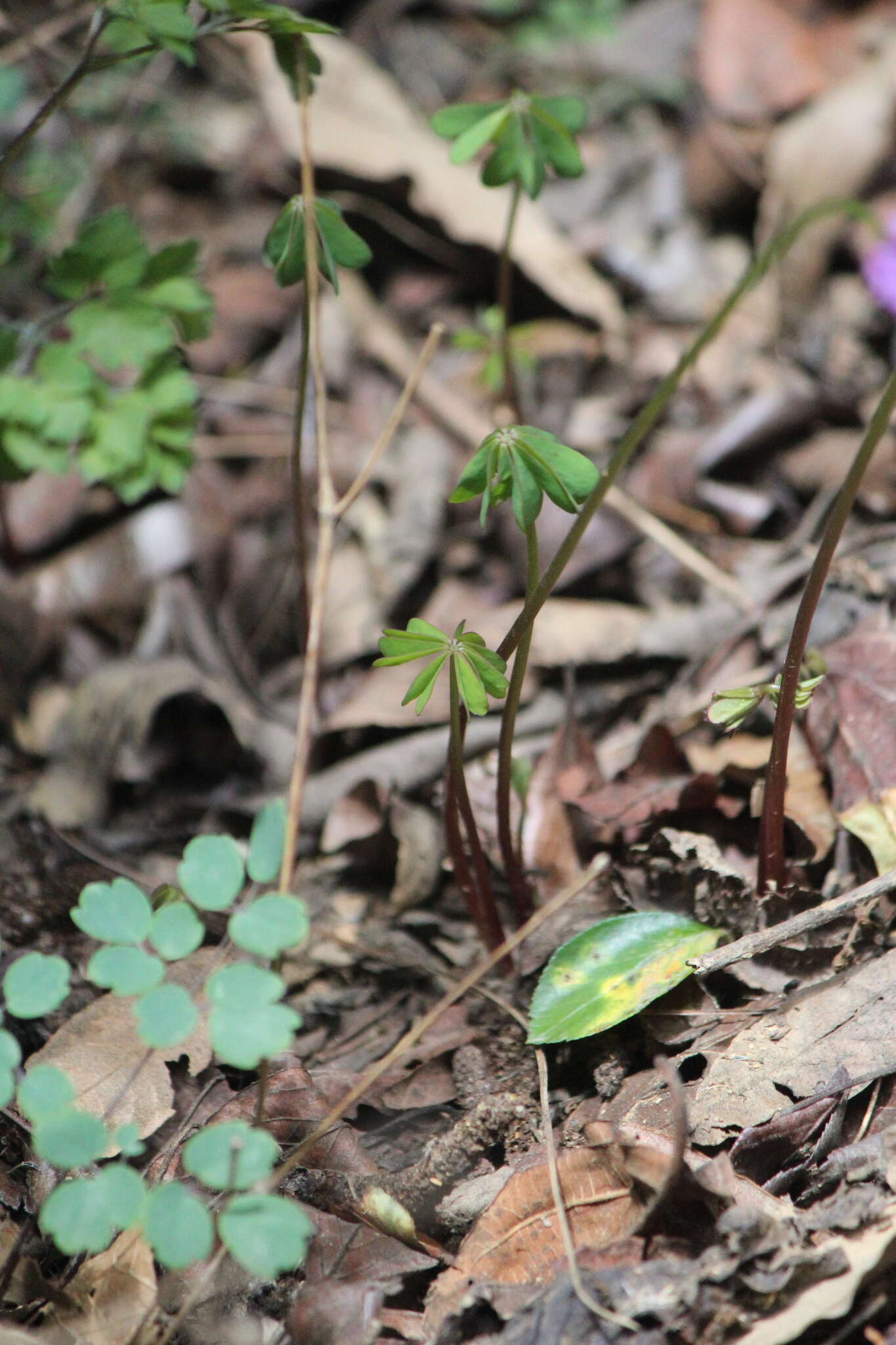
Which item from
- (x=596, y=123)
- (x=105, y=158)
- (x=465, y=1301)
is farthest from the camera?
(x=596, y=123)

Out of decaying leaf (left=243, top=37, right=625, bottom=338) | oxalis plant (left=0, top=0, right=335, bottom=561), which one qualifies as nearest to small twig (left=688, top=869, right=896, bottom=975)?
oxalis plant (left=0, top=0, right=335, bottom=561)

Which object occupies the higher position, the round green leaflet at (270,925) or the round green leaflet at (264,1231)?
the round green leaflet at (270,925)

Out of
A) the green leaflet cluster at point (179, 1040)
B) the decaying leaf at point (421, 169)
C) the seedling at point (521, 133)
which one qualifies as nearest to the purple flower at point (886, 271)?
the decaying leaf at point (421, 169)

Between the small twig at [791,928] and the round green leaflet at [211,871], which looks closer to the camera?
the round green leaflet at [211,871]

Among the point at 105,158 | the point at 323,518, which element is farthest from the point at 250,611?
the point at 105,158

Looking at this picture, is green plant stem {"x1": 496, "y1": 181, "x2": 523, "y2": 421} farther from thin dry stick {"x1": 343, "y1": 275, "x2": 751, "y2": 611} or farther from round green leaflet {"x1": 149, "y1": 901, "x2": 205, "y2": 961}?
round green leaflet {"x1": 149, "y1": 901, "x2": 205, "y2": 961}

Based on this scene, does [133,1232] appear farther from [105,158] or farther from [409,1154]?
[105,158]

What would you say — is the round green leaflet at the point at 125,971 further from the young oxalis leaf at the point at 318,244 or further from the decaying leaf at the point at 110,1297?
the young oxalis leaf at the point at 318,244
